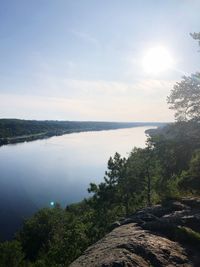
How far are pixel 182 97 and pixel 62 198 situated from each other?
278 feet

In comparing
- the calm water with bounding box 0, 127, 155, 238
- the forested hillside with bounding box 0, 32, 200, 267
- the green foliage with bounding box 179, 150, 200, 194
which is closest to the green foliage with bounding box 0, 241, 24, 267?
the forested hillside with bounding box 0, 32, 200, 267

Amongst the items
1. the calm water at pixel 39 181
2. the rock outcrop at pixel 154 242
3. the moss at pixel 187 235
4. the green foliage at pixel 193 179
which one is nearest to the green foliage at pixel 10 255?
the calm water at pixel 39 181

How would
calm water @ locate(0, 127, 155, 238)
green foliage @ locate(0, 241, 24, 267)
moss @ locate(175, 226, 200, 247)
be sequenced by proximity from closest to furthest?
1. moss @ locate(175, 226, 200, 247)
2. green foliage @ locate(0, 241, 24, 267)
3. calm water @ locate(0, 127, 155, 238)

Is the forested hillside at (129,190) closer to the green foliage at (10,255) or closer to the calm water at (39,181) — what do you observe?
the green foliage at (10,255)

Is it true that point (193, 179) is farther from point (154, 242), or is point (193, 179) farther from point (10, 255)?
point (10, 255)

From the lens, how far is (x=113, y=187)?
48188mm

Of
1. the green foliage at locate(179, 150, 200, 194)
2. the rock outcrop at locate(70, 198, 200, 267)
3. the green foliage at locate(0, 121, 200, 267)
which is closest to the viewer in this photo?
the rock outcrop at locate(70, 198, 200, 267)

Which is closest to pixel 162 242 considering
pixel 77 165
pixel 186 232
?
pixel 186 232

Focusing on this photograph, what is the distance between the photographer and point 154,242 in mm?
14672

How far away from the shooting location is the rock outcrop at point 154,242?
13242 mm

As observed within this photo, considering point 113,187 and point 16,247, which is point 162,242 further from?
point 16,247

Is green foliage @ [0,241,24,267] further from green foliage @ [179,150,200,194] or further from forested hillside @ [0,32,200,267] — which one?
green foliage @ [179,150,200,194]

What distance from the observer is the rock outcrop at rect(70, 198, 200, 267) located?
13242mm

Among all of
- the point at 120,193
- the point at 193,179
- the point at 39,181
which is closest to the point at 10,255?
the point at 120,193
